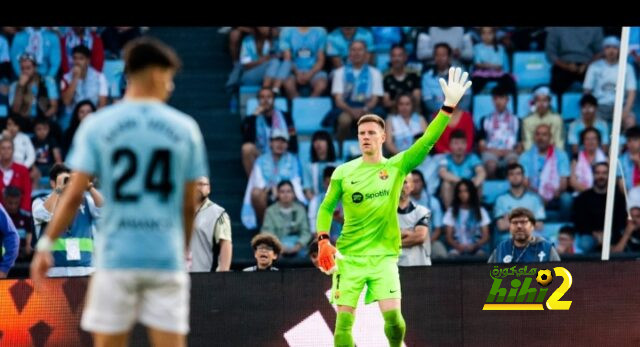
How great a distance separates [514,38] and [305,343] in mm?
8759

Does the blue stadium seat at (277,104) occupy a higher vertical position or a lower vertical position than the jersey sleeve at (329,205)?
higher

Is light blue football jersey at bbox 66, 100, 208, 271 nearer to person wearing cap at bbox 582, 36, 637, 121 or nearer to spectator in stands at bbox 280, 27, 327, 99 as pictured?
spectator in stands at bbox 280, 27, 327, 99

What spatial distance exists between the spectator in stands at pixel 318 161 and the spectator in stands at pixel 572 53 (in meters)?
3.45

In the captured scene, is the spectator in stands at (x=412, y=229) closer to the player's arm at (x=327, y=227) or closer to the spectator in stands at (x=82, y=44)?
the player's arm at (x=327, y=227)

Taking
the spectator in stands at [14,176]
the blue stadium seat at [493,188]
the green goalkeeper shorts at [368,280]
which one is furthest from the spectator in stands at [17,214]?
the green goalkeeper shorts at [368,280]

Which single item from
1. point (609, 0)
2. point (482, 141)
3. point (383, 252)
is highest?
point (609, 0)

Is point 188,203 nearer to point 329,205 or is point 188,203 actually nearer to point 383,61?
point 329,205

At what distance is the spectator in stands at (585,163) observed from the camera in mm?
17719

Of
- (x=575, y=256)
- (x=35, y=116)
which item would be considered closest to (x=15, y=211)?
(x=35, y=116)

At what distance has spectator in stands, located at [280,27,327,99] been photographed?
18.5 m

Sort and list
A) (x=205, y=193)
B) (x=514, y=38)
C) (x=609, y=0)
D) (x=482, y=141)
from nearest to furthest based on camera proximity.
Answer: (x=205, y=193) → (x=609, y=0) → (x=482, y=141) → (x=514, y=38)

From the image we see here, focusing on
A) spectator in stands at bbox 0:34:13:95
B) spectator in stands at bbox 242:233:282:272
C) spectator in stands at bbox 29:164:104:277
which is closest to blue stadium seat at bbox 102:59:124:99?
spectator in stands at bbox 0:34:13:95

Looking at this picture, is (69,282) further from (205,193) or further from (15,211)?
(15,211)

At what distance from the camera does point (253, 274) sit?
11758 mm
